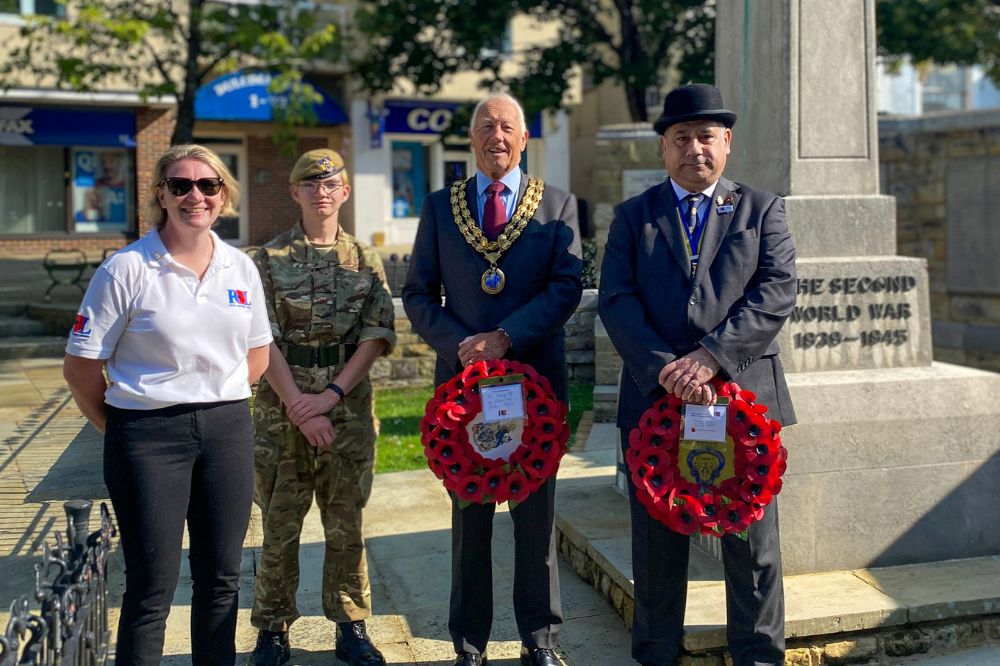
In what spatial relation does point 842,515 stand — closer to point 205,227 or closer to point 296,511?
point 296,511

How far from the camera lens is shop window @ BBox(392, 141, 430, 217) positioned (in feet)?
77.7

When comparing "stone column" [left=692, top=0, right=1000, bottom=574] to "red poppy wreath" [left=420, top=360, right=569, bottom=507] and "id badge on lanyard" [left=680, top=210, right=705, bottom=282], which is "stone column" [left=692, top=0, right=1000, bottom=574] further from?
"red poppy wreath" [left=420, top=360, right=569, bottom=507]

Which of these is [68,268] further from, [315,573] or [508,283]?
[508,283]

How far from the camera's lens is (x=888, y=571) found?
453 cm

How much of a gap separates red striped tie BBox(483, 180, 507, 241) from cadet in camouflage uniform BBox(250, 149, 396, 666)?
0.55 meters

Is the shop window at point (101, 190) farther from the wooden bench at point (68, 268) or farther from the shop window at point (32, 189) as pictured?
the wooden bench at point (68, 268)

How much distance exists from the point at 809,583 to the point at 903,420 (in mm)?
841

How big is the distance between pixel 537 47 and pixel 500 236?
52.5 feet

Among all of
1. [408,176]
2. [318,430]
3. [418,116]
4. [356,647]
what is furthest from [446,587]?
[408,176]

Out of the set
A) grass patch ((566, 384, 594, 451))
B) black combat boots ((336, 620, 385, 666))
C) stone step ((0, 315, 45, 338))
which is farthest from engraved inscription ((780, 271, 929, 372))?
stone step ((0, 315, 45, 338))

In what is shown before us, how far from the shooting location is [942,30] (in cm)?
1712

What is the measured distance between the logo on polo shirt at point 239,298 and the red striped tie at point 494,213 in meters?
1.04

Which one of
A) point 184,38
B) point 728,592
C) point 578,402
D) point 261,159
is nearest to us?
point 728,592

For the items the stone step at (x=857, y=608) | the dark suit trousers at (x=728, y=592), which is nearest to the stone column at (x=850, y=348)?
the stone step at (x=857, y=608)
